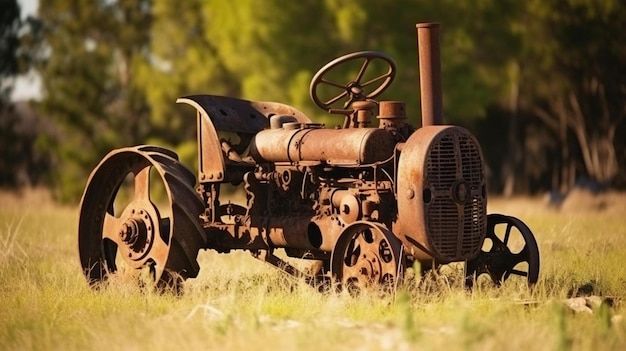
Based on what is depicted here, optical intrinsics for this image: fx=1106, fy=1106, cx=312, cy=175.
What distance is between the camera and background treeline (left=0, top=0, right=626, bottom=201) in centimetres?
2714

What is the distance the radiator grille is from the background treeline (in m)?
17.7

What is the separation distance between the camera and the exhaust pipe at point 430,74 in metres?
8.56

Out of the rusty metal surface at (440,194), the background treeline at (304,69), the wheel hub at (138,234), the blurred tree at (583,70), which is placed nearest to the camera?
the rusty metal surface at (440,194)

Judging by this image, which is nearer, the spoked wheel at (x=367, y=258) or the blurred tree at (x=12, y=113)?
the spoked wheel at (x=367, y=258)

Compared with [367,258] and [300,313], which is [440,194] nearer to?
[367,258]

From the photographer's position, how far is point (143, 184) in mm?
9531

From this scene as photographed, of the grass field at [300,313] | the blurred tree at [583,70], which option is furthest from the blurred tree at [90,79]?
the grass field at [300,313]

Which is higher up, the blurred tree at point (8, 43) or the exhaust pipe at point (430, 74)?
the blurred tree at point (8, 43)

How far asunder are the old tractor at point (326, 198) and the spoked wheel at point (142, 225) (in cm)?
1

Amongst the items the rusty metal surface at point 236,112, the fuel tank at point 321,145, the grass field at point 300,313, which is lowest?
the grass field at point 300,313

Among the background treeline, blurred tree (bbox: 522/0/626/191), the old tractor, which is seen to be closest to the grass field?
the old tractor

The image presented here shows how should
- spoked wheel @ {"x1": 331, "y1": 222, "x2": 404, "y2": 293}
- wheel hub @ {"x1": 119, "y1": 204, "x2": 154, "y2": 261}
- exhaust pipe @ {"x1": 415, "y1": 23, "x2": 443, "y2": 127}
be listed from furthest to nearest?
wheel hub @ {"x1": 119, "y1": 204, "x2": 154, "y2": 261}, exhaust pipe @ {"x1": 415, "y1": 23, "x2": 443, "y2": 127}, spoked wheel @ {"x1": 331, "y1": 222, "x2": 404, "y2": 293}

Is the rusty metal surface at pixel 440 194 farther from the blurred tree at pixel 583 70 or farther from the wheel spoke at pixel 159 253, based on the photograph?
the blurred tree at pixel 583 70

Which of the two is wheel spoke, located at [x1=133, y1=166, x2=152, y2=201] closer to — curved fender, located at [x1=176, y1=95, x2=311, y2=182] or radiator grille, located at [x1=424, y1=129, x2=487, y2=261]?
curved fender, located at [x1=176, y1=95, x2=311, y2=182]
